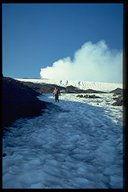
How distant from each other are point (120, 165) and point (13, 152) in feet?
10.2

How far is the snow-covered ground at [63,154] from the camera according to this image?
5.88 meters

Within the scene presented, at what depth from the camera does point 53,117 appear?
44.4 ft

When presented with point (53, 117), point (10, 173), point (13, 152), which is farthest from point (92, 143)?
point (53, 117)

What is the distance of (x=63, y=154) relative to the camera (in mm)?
7777

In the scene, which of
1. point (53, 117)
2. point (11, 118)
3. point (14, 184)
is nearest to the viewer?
point (14, 184)

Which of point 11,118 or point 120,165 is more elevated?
point 11,118

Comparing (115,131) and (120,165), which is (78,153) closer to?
(120,165)

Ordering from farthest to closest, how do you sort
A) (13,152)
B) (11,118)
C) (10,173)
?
(11,118)
(13,152)
(10,173)

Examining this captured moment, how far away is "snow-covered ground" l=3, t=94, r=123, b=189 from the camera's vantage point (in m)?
5.88

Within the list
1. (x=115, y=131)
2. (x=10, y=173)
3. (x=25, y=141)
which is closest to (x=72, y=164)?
(x=10, y=173)

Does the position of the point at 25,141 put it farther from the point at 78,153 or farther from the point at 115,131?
the point at 115,131

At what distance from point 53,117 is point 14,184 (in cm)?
810

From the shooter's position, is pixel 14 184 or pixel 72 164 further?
pixel 72 164

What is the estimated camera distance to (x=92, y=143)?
29.7 feet
